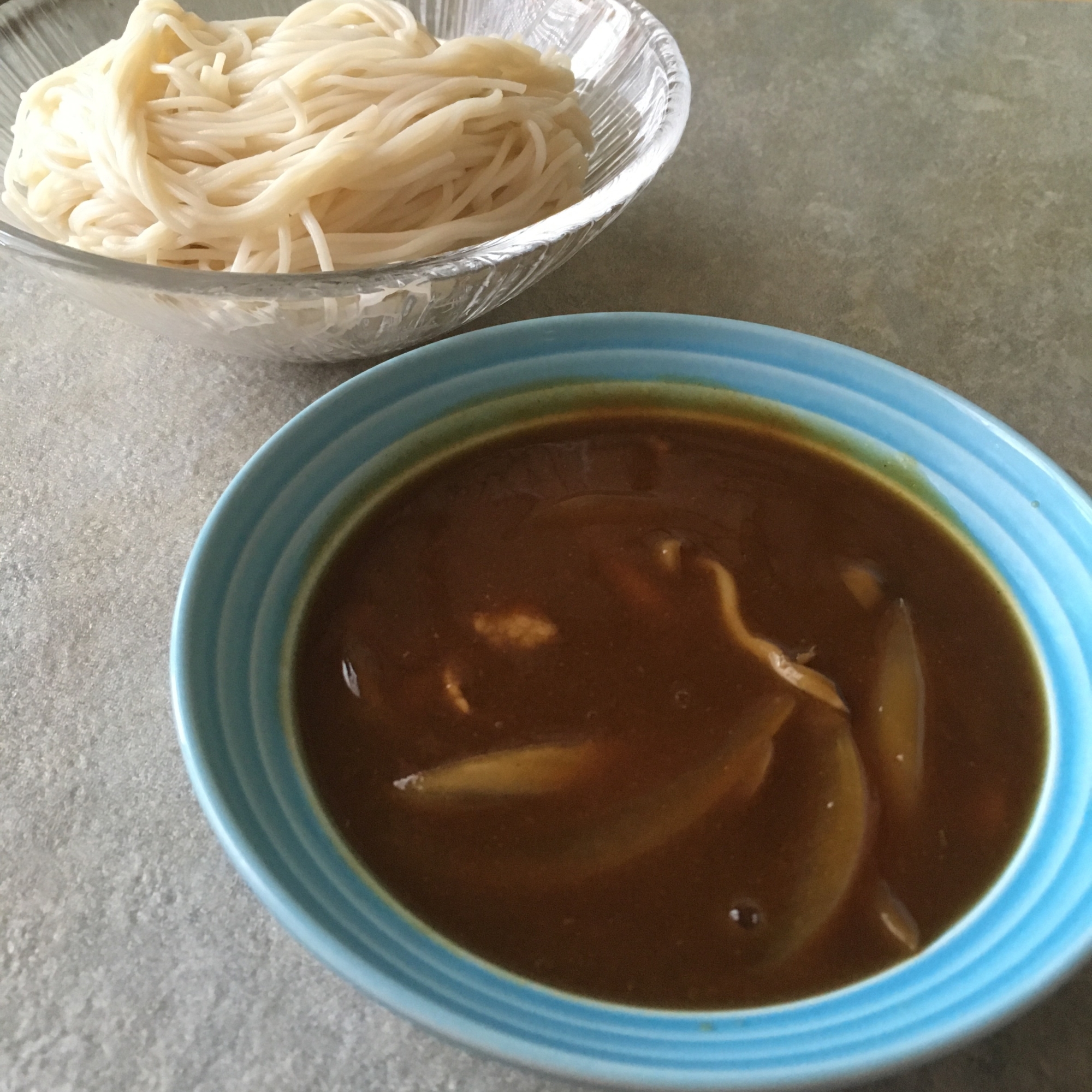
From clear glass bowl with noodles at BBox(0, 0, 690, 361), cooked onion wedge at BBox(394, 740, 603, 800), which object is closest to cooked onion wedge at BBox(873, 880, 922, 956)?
cooked onion wedge at BBox(394, 740, 603, 800)

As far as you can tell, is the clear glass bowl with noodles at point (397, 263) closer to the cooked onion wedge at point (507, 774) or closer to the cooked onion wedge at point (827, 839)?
the cooked onion wedge at point (507, 774)

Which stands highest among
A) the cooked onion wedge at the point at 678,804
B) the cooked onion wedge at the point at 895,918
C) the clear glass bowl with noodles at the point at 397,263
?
the clear glass bowl with noodles at the point at 397,263

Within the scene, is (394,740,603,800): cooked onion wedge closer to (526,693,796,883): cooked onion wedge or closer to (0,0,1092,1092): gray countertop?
(526,693,796,883): cooked onion wedge

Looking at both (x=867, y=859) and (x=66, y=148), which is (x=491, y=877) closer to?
(x=867, y=859)

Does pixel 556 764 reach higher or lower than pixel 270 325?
lower

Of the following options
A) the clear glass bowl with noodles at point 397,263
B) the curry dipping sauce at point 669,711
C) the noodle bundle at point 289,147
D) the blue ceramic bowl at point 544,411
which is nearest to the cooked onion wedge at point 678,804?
the curry dipping sauce at point 669,711

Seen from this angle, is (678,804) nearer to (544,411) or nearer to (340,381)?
(544,411)

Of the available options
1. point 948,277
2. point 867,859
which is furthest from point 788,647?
point 948,277
